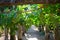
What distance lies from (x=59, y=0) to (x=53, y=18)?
4.00 meters

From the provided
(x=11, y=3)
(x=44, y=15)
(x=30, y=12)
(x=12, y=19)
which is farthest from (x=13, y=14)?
(x=11, y=3)

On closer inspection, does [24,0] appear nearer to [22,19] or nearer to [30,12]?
[30,12]

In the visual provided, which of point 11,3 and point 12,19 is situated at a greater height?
point 11,3

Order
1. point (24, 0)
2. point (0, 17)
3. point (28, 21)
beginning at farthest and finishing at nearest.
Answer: point (28, 21), point (0, 17), point (24, 0)

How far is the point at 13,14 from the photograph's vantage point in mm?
8062

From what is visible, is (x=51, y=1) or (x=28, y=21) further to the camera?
(x=28, y=21)

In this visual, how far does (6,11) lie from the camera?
8.42 m

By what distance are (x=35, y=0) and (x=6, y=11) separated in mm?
4576

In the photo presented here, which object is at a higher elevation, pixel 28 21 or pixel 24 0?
pixel 24 0

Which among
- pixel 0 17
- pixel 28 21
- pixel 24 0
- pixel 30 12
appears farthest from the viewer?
pixel 28 21

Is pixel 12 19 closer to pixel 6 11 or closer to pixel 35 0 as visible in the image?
pixel 6 11

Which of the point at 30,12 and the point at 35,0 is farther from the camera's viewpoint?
the point at 30,12

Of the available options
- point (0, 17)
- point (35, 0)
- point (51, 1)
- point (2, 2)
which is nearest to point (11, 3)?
point (2, 2)

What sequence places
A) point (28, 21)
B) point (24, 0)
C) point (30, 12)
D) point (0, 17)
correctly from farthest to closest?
point (28, 21) → point (30, 12) → point (0, 17) → point (24, 0)
